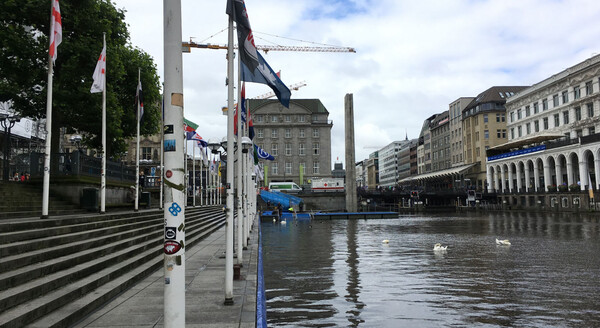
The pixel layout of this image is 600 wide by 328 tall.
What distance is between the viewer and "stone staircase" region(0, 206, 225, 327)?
22.6 ft

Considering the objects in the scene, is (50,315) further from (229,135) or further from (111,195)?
(111,195)

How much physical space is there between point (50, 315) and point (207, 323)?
8.00 feet

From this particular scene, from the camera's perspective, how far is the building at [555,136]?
213 ft

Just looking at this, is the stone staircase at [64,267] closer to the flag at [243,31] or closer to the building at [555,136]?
the flag at [243,31]

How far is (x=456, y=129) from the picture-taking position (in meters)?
118

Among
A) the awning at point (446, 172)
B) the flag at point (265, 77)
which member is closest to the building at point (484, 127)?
the awning at point (446, 172)

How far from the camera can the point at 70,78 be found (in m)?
21.6

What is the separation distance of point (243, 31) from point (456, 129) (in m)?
117

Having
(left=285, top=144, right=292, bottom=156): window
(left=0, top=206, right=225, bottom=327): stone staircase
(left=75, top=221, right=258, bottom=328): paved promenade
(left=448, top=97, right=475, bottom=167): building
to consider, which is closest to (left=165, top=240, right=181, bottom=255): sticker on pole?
(left=75, top=221, right=258, bottom=328): paved promenade

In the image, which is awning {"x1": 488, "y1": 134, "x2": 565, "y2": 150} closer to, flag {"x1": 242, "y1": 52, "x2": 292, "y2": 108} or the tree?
the tree

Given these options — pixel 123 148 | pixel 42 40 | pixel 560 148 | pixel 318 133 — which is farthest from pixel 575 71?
pixel 42 40

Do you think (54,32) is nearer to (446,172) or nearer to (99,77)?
(99,77)

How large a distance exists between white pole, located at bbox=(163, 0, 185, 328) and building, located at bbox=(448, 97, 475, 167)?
383 feet

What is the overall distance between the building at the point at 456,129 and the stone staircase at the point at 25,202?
108241 millimetres
